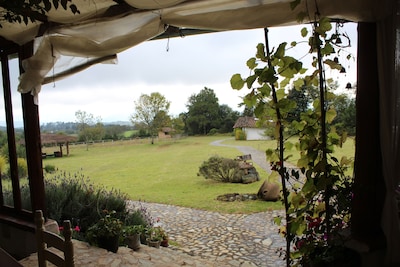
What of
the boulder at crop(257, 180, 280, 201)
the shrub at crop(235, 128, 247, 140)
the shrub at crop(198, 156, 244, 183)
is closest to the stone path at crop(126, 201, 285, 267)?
the boulder at crop(257, 180, 280, 201)

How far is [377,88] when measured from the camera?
4.02ft

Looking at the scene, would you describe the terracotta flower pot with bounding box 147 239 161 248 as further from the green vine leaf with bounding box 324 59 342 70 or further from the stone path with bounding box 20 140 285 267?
the green vine leaf with bounding box 324 59 342 70

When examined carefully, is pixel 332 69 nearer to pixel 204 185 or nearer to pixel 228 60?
pixel 228 60

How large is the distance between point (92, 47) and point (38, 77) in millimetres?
510

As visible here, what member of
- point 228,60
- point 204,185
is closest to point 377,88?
point 228,60

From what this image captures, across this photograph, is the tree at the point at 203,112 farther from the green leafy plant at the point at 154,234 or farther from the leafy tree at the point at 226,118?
the green leafy plant at the point at 154,234

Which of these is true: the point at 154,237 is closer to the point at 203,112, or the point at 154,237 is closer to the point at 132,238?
the point at 132,238

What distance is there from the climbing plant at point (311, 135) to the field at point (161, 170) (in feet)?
9.82

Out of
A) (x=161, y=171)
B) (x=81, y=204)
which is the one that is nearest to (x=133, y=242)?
(x=81, y=204)

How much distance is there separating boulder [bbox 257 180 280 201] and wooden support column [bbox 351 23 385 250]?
4406mm

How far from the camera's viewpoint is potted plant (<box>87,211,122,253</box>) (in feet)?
8.05

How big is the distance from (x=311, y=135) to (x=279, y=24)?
0.61 meters

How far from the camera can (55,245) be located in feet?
3.65

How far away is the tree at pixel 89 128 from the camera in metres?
6.29
